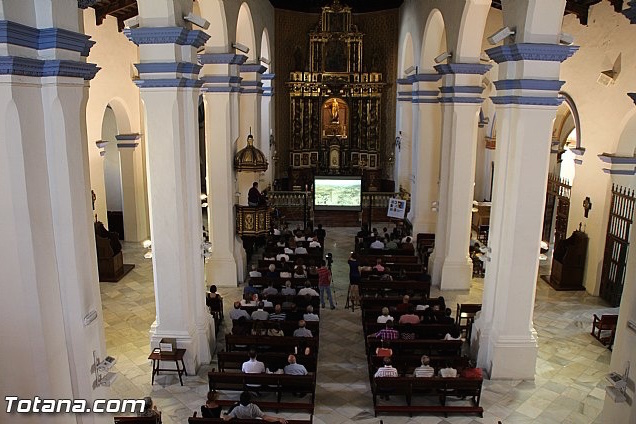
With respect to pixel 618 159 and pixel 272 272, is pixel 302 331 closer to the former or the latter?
pixel 272 272

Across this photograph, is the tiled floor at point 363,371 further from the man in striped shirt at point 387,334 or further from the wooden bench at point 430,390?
the man in striped shirt at point 387,334

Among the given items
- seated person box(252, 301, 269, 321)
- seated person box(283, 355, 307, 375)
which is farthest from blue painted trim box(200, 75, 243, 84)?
seated person box(283, 355, 307, 375)

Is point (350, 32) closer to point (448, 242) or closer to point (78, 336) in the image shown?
point (448, 242)

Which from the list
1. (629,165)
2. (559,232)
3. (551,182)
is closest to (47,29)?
(629,165)

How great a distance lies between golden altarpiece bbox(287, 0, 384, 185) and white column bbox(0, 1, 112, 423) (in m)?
20.9

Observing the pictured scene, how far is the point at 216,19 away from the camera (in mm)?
12898

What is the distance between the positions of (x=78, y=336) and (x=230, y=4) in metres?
9.93

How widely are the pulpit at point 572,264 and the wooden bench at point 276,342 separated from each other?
8.13 meters

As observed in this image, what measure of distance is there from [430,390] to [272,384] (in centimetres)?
257

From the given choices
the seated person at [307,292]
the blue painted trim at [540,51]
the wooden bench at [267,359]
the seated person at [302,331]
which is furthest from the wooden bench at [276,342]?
the blue painted trim at [540,51]

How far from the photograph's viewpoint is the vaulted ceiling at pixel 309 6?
14266 mm

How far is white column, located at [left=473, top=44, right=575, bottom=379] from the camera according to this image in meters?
9.02

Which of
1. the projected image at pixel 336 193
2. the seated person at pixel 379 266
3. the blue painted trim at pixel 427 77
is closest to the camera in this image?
the seated person at pixel 379 266

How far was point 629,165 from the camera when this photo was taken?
13.5 metres
